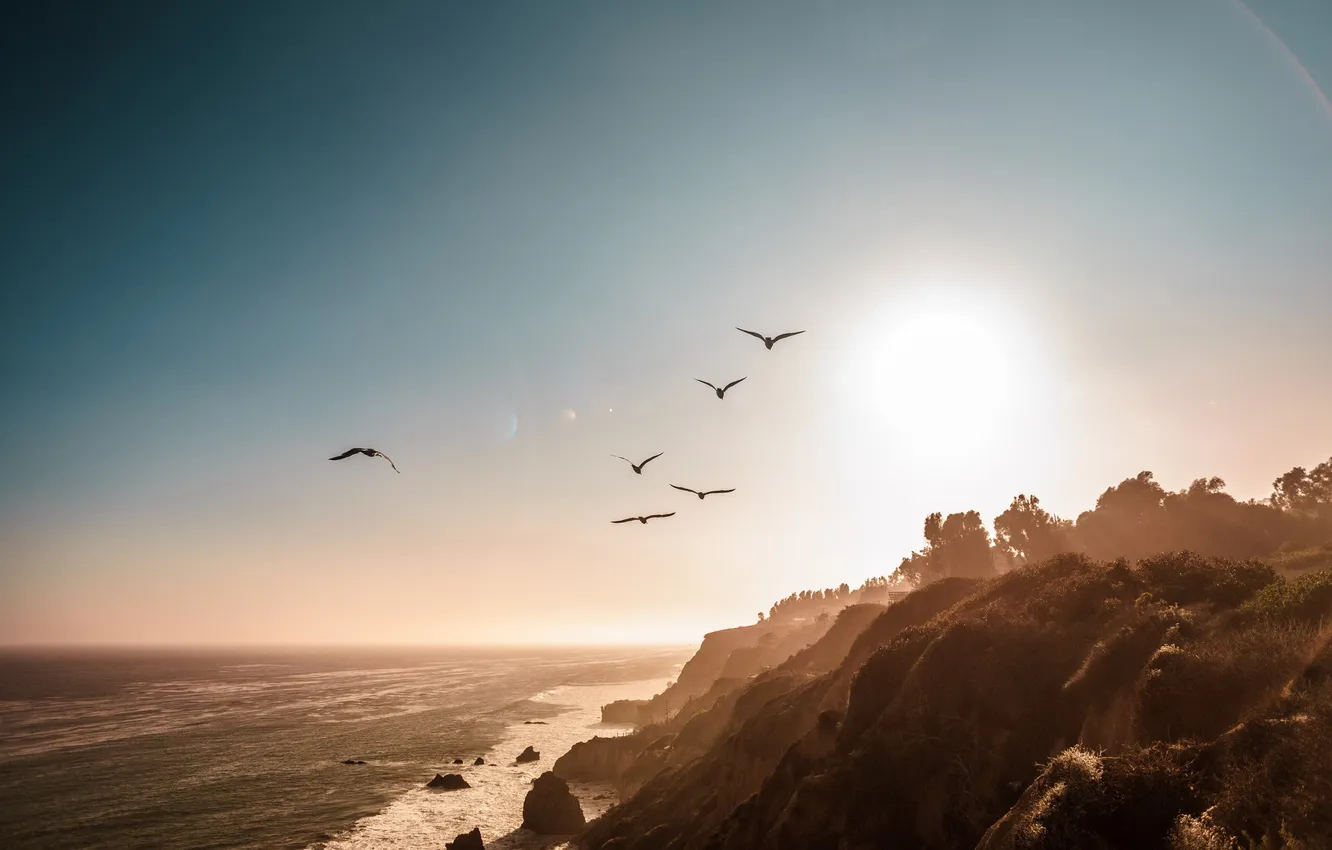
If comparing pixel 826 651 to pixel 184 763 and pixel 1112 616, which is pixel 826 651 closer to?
pixel 1112 616

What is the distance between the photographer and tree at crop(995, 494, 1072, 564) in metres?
98.1

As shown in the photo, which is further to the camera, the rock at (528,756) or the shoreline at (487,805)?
the rock at (528,756)

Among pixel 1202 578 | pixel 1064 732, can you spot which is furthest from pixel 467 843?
pixel 1202 578

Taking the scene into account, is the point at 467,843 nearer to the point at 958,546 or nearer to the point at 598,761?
the point at 598,761

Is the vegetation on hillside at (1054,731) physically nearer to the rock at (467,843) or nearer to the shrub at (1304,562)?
the rock at (467,843)

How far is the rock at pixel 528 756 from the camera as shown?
65438mm

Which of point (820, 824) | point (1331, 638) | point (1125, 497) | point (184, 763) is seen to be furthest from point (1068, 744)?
point (1125, 497)

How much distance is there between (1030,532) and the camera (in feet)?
330

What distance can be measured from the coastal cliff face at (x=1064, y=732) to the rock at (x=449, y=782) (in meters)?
25.8

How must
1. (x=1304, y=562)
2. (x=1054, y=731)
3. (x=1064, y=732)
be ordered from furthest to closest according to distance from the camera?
(x=1304, y=562), (x=1054, y=731), (x=1064, y=732)

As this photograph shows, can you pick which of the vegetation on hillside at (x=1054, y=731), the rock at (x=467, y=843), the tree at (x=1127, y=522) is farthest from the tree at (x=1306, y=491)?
the rock at (x=467, y=843)

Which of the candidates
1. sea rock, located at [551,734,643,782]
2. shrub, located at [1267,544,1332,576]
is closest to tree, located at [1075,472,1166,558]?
shrub, located at [1267,544,1332,576]

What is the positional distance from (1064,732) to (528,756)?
62408 mm

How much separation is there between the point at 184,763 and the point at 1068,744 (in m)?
91.5
